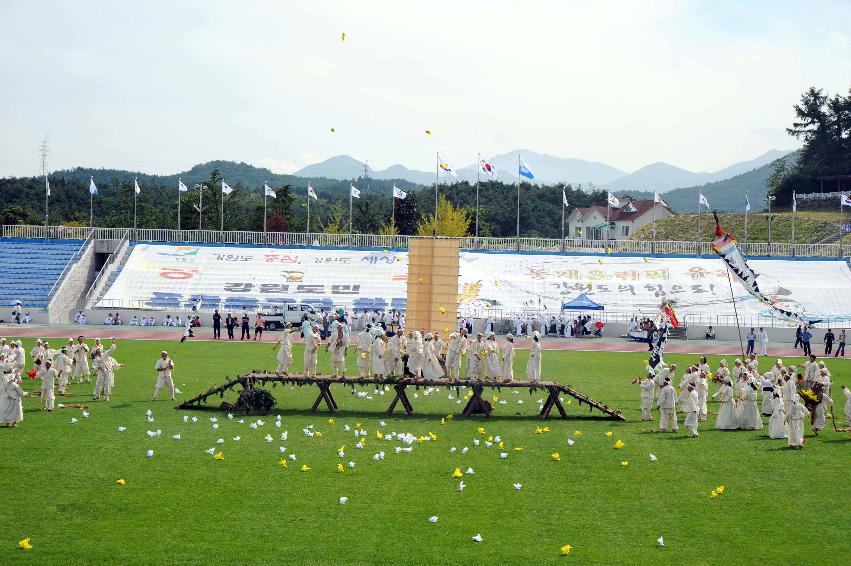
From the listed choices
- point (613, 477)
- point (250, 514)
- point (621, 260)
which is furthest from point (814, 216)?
point (250, 514)

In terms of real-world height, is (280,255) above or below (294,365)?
above

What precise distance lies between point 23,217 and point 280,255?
29693mm

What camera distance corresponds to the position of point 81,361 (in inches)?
1073

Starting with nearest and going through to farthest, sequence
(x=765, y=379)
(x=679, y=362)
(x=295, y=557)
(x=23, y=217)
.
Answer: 1. (x=295, y=557)
2. (x=765, y=379)
3. (x=679, y=362)
4. (x=23, y=217)

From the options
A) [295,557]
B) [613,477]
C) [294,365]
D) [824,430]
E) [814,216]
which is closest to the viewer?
[295,557]

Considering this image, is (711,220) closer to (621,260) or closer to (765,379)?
(621,260)

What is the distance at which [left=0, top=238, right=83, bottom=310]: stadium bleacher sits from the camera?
4984 cm

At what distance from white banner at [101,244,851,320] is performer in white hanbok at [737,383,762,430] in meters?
28.0

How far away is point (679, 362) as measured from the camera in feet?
117

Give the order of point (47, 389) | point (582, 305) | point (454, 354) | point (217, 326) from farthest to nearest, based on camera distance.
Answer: point (582, 305) → point (217, 326) → point (454, 354) → point (47, 389)

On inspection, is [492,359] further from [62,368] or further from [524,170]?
[524,170]

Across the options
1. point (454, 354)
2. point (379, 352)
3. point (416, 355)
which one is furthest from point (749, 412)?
point (379, 352)

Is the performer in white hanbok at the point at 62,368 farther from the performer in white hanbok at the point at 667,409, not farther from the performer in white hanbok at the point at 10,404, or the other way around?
the performer in white hanbok at the point at 667,409

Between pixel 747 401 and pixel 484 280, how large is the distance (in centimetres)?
3277
